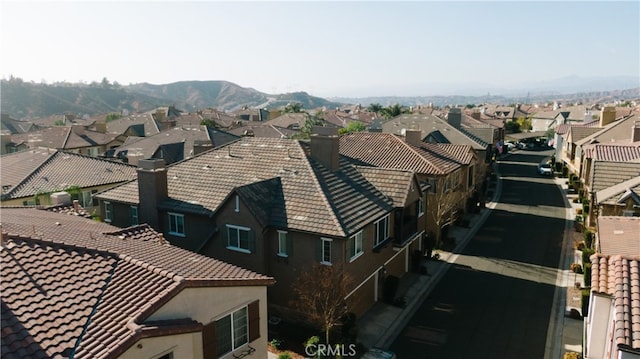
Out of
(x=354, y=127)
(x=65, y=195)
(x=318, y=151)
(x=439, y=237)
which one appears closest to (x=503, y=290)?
(x=439, y=237)

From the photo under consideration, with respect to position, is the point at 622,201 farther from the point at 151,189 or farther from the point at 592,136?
the point at 151,189

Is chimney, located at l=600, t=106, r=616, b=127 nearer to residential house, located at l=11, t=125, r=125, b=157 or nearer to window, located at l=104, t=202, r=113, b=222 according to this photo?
window, located at l=104, t=202, r=113, b=222

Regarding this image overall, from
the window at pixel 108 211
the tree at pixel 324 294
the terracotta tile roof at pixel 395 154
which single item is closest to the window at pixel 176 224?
the window at pixel 108 211

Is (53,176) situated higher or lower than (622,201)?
higher

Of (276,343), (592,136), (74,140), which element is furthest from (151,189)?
(592,136)

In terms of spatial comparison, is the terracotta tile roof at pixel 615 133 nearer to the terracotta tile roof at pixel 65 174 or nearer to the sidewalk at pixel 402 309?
the sidewalk at pixel 402 309

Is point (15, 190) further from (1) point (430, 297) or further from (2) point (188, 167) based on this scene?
(1) point (430, 297)

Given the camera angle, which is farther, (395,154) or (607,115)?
(607,115)
